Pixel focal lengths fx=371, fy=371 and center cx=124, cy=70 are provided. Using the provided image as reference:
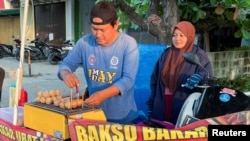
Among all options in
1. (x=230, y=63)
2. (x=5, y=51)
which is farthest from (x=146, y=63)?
(x=5, y=51)

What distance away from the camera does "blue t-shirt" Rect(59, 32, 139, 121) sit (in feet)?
8.61

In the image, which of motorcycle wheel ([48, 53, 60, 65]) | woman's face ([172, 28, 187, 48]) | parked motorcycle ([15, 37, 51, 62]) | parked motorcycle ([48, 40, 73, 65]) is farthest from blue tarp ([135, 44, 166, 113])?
parked motorcycle ([15, 37, 51, 62])

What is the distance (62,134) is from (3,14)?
65.8 ft

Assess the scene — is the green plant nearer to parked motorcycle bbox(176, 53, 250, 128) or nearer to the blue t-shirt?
the blue t-shirt

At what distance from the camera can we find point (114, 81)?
2643 millimetres

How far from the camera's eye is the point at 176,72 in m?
3.03

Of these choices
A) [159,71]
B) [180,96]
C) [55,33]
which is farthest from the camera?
[55,33]

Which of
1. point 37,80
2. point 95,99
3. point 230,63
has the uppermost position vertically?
point 95,99

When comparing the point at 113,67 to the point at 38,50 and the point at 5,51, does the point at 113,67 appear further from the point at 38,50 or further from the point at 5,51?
the point at 5,51

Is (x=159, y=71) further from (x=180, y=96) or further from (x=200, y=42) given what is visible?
(x=200, y=42)

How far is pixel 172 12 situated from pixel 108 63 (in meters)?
3.07

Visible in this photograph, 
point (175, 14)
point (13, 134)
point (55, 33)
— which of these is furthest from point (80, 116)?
point (55, 33)

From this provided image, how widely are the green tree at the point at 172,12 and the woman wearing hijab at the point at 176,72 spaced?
2.25m

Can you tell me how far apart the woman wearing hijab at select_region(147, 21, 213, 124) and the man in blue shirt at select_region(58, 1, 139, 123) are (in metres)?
0.41
